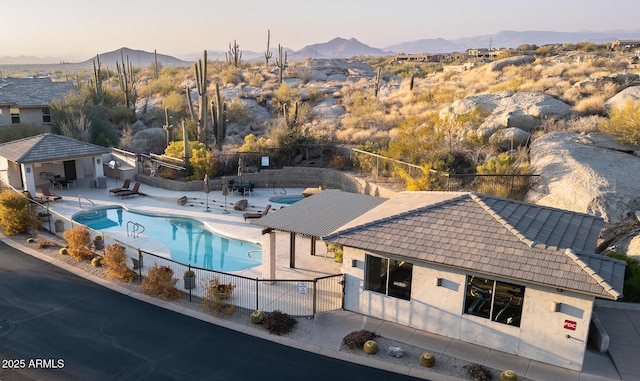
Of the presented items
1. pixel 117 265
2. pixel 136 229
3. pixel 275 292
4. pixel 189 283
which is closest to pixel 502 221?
pixel 275 292

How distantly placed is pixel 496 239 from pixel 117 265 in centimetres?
1331

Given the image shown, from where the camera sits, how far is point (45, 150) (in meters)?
28.4

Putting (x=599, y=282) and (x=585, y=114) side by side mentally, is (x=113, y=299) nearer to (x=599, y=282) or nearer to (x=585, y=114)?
(x=599, y=282)

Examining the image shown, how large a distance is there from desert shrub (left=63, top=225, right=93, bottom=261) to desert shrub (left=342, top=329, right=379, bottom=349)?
11910 mm

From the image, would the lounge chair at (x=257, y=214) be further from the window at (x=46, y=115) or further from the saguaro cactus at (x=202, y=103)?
the window at (x=46, y=115)

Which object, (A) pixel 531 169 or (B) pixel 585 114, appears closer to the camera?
(A) pixel 531 169

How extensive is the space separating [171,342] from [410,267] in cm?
738

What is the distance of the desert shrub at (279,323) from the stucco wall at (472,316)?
6.59 ft

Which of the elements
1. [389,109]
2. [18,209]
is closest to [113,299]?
[18,209]

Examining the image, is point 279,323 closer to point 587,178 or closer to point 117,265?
point 117,265

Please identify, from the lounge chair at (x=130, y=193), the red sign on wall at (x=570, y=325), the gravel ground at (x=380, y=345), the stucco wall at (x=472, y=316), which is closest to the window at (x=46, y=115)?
the lounge chair at (x=130, y=193)

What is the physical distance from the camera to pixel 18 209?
2214 cm

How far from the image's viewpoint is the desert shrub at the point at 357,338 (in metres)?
13.3

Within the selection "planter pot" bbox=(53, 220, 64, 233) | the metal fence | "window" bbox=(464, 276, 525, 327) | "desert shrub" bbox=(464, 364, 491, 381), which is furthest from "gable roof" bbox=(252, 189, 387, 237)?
"planter pot" bbox=(53, 220, 64, 233)
